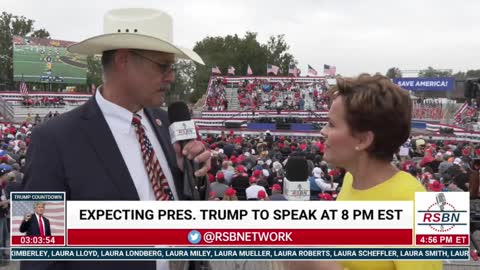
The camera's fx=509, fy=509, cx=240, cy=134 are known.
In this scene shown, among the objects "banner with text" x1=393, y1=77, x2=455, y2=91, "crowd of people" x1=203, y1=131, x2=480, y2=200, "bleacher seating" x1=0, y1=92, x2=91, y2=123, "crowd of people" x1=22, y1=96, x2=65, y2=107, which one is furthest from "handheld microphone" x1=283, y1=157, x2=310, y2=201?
"crowd of people" x1=22, y1=96, x2=65, y2=107

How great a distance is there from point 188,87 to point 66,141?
2714 inches

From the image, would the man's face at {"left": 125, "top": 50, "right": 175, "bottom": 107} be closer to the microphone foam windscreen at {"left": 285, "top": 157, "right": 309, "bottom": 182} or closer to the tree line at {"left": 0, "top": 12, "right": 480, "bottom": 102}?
the microphone foam windscreen at {"left": 285, "top": 157, "right": 309, "bottom": 182}

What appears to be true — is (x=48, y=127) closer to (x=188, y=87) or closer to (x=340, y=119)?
→ (x=340, y=119)

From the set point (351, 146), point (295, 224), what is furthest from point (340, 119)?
point (295, 224)

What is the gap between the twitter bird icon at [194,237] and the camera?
2.88 m

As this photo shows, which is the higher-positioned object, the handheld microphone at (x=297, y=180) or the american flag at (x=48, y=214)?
the american flag at (x=48, y=214)

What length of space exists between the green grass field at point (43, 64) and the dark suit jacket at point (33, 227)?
50952 mm

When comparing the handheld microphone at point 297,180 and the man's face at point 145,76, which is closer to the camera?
the man's face at point 145,76

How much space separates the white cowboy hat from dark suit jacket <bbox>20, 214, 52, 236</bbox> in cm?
97

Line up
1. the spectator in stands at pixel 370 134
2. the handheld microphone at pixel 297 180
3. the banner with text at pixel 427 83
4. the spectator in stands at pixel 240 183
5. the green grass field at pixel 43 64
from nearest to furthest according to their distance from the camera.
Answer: the spectator in stands at pixel 370 134, the handheld microphone at pixel 297 180, the spectator in stands at pixel 240 183, the banner with text at pixel 427 83, the green grass field at pixel 43 64

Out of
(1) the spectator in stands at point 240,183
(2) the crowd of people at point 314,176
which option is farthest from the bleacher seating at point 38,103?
(1) the spectator in stands at point 240,183

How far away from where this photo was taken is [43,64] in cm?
5316

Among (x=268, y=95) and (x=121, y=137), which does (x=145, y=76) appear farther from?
(x=268, y=95)

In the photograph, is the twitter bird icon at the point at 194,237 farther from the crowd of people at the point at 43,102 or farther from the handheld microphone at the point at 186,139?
the crowd of people at the point at 43,102
